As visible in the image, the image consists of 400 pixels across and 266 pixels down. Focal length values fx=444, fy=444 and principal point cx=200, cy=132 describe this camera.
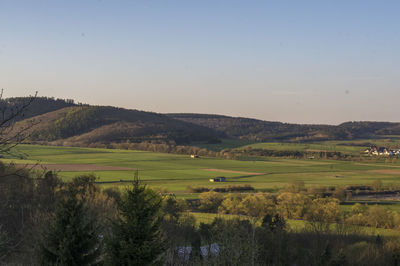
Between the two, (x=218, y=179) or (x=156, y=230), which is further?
(x=218, y=179)

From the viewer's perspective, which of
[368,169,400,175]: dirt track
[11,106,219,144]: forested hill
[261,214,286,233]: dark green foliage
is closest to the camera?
[261,214,286,233]: dark green foliage

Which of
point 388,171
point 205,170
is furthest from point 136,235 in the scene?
point 388,171

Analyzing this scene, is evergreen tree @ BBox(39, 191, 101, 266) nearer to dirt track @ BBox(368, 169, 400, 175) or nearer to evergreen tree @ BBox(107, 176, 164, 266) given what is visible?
evergreen tree @ BBox(107, 176, 164, 266)

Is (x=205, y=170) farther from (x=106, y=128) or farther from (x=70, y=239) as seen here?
(x=106, y=128)

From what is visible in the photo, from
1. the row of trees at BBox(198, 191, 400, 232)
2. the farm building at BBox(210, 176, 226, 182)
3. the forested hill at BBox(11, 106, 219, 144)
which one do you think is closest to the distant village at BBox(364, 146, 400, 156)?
the forested hill at BBox(11, 106, 219, 144)

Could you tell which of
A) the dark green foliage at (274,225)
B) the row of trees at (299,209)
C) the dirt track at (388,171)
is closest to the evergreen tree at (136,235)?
the dark green foliage at (274,225)

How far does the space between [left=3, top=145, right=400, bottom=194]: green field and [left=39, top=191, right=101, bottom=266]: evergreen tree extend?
178 ft

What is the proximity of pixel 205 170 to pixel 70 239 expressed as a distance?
81145mm

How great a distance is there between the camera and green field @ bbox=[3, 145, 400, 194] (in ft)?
267

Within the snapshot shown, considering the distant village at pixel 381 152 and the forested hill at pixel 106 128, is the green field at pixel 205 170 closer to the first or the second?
the distant village at pixel 381 152

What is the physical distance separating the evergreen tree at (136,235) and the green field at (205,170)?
55.7m

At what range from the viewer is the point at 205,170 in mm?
97062

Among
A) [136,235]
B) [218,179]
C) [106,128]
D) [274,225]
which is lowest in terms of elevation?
[274,225]

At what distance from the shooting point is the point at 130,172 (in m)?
88.4
